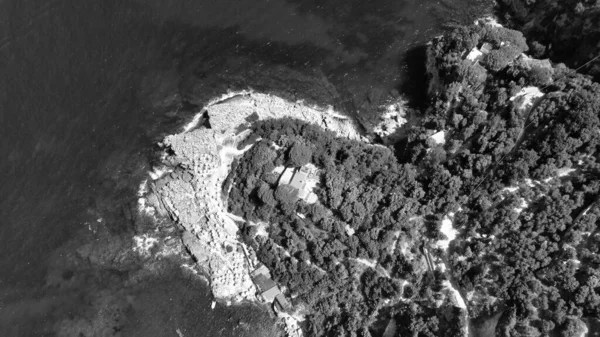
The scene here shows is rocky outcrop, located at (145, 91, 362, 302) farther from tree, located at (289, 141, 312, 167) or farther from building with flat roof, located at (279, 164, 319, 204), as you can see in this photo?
building with flat roof, located at (279, 164, 319, 204)

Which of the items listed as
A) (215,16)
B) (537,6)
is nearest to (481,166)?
(537,6)

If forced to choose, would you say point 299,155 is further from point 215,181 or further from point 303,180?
point 215,181

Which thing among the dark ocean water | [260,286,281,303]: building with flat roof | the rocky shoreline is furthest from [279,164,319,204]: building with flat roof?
[260,286,281,303]: building with flat roof

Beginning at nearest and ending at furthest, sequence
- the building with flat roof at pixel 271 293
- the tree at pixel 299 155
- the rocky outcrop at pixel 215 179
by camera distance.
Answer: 1. the building with flat roof at pixel 271 293
2. the tree at pixel 299 155
3. the rocky outcrop at pixel 215 179

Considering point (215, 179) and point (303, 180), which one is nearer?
point (303, 180)

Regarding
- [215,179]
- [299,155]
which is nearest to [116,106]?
[215,179]

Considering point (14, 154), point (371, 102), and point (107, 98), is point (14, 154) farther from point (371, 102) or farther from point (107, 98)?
point (371, 102)

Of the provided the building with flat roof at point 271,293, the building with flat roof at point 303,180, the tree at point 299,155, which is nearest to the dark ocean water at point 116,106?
the building with flat roof at point 271,293

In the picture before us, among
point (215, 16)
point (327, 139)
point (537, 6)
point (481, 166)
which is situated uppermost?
point (537, 6)

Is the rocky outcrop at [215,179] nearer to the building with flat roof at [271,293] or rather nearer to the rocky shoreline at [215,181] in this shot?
the rocky shoreline at [215,181]
